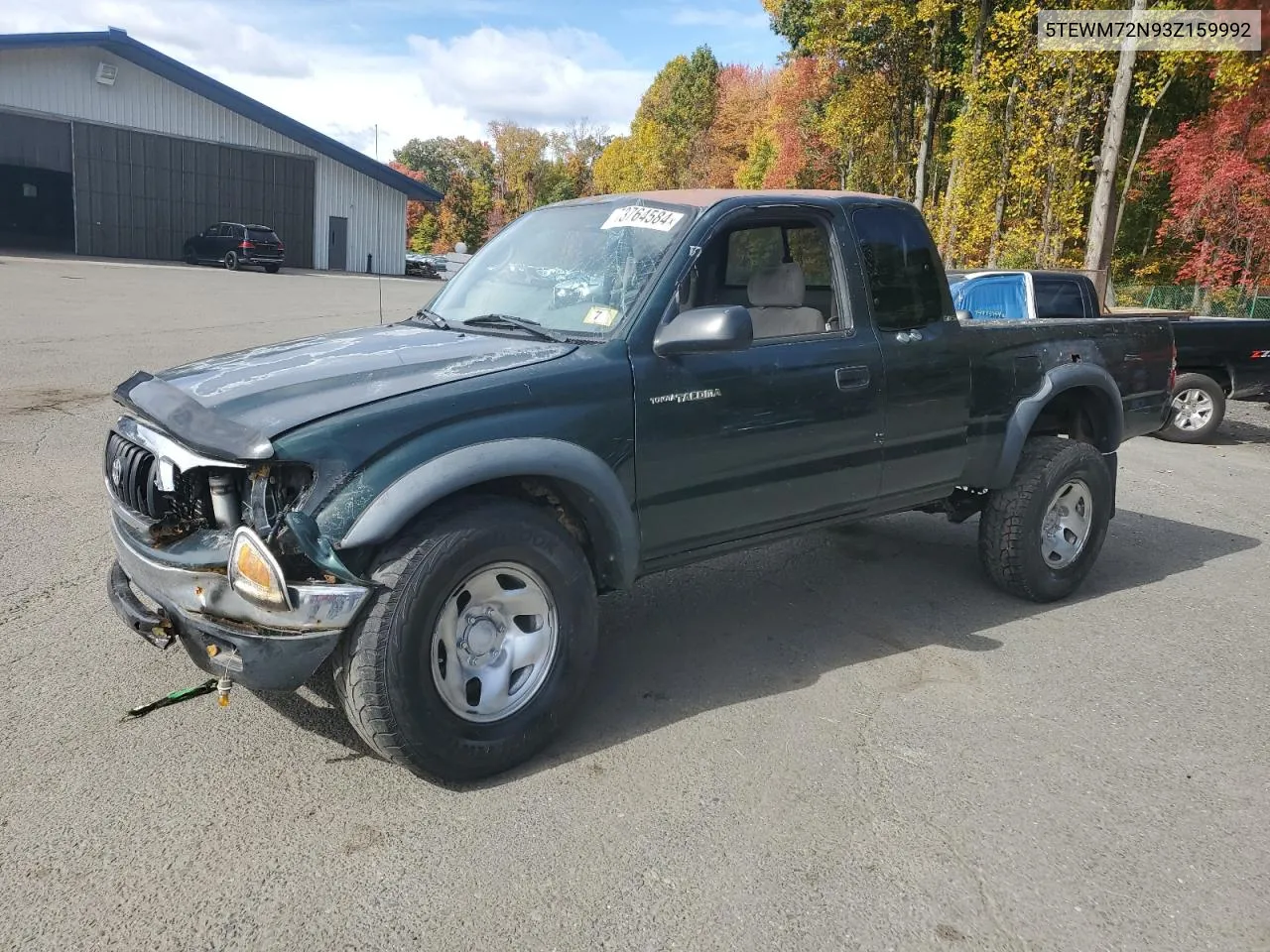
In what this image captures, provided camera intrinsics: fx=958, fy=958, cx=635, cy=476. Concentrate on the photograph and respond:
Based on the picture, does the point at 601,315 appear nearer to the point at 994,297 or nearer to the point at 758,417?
the point at 758,417

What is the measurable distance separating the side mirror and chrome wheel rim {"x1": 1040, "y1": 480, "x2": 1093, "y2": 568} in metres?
2.55

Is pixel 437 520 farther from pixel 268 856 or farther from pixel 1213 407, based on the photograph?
pixel 1213 407

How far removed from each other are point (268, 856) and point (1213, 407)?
10965 millimetres

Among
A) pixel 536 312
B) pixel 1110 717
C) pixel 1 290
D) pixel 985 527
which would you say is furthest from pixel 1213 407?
pixel 1 290

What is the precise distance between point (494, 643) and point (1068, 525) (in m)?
3.47

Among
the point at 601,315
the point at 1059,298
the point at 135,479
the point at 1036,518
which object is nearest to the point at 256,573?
the point at 135,479

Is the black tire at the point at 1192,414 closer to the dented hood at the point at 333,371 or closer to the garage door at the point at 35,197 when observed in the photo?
the dented hood at the point at 333,371

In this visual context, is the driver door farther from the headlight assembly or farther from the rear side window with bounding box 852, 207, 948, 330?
the headlight assembly

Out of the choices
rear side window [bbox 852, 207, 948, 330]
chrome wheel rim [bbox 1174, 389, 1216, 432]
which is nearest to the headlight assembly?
rear side window [bbox 852, 207, 948, 330]

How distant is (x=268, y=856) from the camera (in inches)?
107

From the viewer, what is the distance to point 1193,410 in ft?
35.3

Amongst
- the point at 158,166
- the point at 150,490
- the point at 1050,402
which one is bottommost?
the point at 150,490

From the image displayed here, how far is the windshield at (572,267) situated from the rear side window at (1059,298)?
6.70 m

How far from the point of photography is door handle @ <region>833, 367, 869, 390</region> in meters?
4.04
